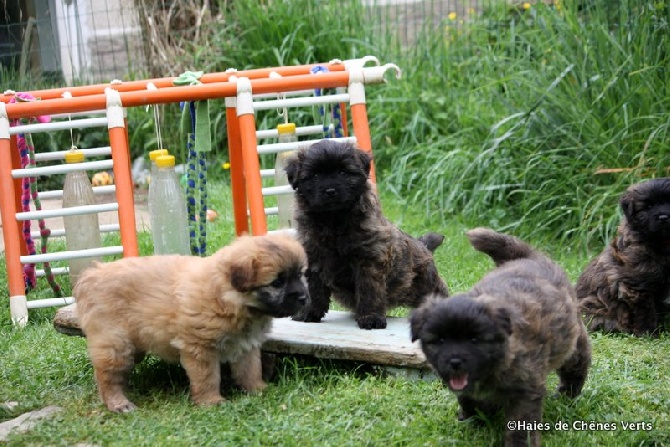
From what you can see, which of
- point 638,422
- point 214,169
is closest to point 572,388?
point 638,422

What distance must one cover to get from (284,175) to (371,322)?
6.50 feet

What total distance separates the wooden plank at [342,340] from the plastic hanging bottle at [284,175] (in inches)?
66.4

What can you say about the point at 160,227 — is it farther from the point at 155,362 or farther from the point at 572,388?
the point at 572,388

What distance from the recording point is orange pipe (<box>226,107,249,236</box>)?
6754 mm

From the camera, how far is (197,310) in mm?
4555

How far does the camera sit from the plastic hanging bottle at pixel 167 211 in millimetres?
6414

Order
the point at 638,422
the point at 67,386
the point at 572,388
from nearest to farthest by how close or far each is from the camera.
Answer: the point at 638,422 → the point at 572,388 → the point at 67,386

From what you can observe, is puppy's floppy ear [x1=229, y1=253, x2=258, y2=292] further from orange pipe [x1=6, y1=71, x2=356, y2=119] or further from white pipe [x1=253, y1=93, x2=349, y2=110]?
white pipe [x1=253, y1=93, x2=349, y2=110]

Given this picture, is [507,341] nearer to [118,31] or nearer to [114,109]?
[114,109]

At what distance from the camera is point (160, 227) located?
6500 mm

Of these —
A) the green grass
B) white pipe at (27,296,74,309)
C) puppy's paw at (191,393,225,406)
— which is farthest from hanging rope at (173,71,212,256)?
puppy's paw at (191,393,225,406)

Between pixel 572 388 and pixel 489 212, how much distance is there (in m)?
3.80

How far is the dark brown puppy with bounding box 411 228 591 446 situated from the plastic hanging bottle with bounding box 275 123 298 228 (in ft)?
8.98

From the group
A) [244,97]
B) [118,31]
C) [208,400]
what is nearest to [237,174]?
[244,97]
